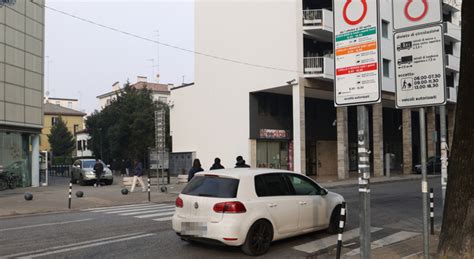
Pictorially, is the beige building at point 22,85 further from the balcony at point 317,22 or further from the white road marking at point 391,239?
the white road marking at point 391,239

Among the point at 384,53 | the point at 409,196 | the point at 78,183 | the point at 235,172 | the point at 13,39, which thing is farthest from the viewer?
the point at 384,53

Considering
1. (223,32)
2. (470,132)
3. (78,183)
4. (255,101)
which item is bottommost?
(78,183)

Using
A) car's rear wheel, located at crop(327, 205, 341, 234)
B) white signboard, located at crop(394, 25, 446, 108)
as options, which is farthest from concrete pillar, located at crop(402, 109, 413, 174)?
white signboard, located at crop(394, 25, 446, 108)

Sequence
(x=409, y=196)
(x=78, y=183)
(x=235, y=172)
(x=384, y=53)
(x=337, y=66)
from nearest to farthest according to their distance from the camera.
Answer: (x=337, y=66), (x=235, y=172), (x=409, y=196), (x=78, y=183), (x=384, y=53)

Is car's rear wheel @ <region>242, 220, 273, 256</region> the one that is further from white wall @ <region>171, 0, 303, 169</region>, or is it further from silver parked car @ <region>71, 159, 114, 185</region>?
silver parked car @ <region>71, 159, 114, 185</region>

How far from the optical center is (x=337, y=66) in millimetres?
5781

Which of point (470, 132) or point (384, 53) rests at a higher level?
point (384, 53)

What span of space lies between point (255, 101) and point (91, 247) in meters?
24.9

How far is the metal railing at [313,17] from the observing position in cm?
3022

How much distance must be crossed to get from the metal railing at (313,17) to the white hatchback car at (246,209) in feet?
74.0

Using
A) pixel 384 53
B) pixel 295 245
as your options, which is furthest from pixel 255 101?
pixel 295 245

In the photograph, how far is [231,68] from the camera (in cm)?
3422

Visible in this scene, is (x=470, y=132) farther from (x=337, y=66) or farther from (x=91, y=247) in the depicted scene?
(x=91, y=247)

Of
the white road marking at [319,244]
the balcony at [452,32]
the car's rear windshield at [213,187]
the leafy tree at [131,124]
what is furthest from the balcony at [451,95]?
the car's rear windshield at [213,187]
